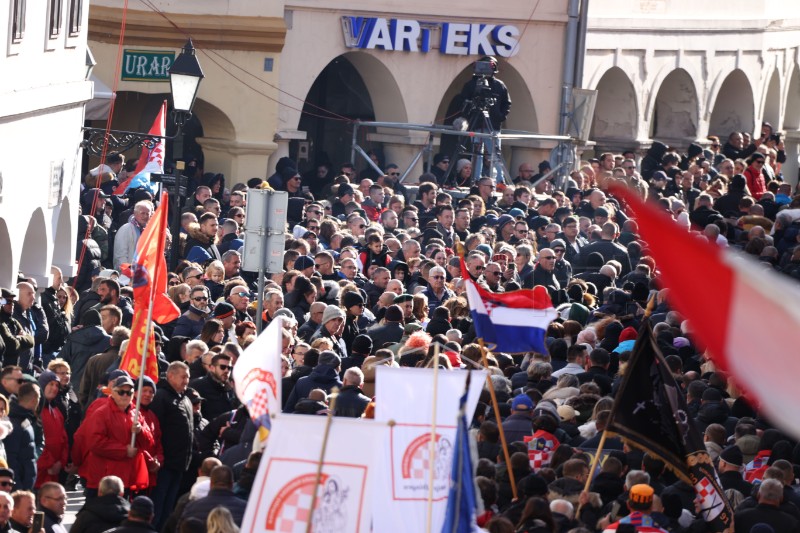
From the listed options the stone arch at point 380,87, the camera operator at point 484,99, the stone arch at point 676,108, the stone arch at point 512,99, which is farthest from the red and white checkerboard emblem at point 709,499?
the stone arch at point 676,108

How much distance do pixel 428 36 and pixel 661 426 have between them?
70.3 ft

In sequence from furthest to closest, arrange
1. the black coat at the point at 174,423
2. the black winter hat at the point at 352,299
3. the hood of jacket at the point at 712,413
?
the black winter hat at the point at 352,299, the hood of jacket at the point at 712,413, the black coat at the point at 174,423

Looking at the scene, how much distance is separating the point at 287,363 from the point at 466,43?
18658 mm

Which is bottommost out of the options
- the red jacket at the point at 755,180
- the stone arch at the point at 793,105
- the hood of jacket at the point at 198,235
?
the hood of jacket at the point at 198,235

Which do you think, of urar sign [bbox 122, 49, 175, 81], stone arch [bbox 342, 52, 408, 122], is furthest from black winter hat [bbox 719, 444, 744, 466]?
stone arch [bbox 342, 52, 408, 122]

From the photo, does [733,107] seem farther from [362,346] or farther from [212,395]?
[212,395]

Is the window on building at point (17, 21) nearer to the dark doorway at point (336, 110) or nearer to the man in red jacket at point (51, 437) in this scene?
the man in red jacket at point (51, 437)

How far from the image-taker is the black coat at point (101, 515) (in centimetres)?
1034

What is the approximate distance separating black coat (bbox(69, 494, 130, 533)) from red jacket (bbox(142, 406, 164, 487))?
1.79 metres

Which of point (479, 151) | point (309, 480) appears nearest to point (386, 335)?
point (309, 480)

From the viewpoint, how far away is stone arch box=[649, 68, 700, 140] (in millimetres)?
38438

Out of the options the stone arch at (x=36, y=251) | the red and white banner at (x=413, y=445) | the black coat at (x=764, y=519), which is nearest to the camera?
the red and white banner at (x=413, y=445)

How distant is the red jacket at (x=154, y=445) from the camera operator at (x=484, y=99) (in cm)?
1621

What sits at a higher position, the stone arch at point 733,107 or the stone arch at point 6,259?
the stone arch at point 733,107
